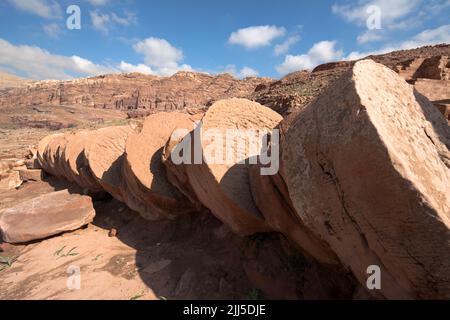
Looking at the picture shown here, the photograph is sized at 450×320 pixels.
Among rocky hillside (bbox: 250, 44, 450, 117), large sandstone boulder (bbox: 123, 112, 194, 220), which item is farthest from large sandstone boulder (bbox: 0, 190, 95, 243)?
rocky hillside (bbox: 250, 44, 450, 117)

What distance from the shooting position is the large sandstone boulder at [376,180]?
1.35m

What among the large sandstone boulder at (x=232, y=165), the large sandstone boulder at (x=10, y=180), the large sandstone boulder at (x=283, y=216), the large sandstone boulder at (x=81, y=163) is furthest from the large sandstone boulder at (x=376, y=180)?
the large sandstone boulder at (x=10, y=180)

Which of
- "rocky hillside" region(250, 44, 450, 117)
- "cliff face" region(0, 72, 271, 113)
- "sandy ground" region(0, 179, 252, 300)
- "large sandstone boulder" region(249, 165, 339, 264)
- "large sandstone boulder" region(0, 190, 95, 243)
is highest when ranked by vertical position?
"cliff face" region(0, 72, 271, 113)

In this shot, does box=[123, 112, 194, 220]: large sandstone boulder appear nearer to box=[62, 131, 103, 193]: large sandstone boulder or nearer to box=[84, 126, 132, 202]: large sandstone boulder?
box=[84, 126, 132, 202]: large sandstone boulder

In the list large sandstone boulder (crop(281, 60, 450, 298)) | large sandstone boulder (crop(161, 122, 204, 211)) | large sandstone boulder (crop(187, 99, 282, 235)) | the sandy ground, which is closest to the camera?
large sandstone boulder (crop(281, 60, 450, 298))

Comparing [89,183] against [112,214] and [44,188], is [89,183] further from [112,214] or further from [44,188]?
[44,188]

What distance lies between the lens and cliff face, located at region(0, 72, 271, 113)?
56.1 meters

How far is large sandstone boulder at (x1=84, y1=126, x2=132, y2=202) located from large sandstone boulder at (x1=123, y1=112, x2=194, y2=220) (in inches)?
15.4

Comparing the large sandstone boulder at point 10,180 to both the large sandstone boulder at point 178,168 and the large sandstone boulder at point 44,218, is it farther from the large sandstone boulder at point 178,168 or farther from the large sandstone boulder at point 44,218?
the large sandstone boulder at point 178,168

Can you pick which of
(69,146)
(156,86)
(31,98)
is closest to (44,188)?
(69,146)

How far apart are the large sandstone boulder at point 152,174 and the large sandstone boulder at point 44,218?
0.85m

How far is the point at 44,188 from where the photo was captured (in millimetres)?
8109

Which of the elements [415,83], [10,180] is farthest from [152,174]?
[415,83]
